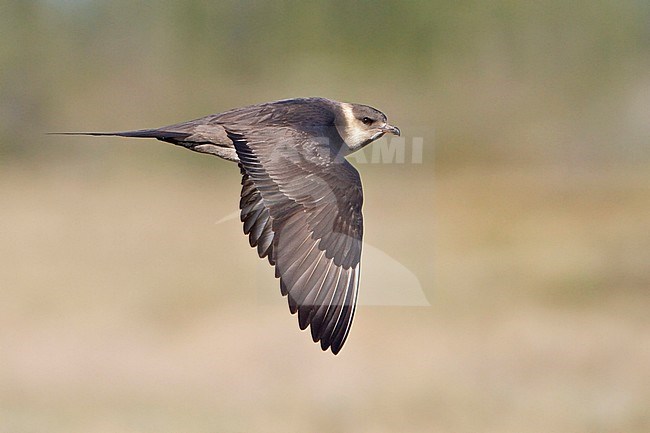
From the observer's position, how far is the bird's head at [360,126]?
427 centimetres

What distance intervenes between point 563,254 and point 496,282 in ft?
2.93

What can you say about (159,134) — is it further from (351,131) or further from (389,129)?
(389,129)

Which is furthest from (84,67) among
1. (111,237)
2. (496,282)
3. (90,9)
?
(496,282)

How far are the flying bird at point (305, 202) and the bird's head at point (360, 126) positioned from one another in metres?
0.22

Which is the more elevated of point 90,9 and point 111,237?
point 90,9

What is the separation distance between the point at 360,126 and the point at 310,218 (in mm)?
635

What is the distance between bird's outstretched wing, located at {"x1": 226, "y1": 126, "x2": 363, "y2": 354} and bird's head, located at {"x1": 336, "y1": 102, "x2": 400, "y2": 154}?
13.5 inches

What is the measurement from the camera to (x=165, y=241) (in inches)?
402

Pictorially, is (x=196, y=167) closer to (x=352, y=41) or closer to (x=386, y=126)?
(x=352, y=41)

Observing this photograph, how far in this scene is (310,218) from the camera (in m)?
3.85

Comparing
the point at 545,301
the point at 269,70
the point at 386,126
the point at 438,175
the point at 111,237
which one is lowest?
the point at 545,301

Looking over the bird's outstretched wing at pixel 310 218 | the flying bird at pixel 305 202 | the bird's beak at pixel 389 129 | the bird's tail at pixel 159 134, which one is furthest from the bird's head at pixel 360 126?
the bird's tail at pixel 159 134

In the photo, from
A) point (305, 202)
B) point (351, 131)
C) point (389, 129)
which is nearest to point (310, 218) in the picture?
point (305, 202)

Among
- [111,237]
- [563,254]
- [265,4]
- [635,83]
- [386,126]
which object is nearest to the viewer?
[386,126]
